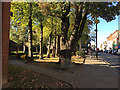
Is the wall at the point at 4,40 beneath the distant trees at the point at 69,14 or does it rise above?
beneath

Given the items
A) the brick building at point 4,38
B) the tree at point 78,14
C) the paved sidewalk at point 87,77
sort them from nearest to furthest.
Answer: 1. the brick building at point 4,38
2. the paved sidewalk at point 87,77
3. the tree at point 78,14

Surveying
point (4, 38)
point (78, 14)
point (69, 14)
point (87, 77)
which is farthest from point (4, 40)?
point (78, 14)

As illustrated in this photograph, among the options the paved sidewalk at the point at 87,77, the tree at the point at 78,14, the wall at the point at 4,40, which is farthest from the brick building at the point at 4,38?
the tree at the point at 78,14

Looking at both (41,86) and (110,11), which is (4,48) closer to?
(41,86)

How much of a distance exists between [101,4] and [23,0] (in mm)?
9409

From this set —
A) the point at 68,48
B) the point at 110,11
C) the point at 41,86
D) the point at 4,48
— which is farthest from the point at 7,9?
the point at 110,11

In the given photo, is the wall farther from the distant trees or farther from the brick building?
the distant trees

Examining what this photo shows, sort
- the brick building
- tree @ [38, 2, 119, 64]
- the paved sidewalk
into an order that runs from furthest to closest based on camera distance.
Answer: tree @ [38, 2, 119, 64], the paved sidewalk, the brick building

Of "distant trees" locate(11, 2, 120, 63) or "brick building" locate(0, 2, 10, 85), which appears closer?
"brick building" locate(0, 2, 10, 85)

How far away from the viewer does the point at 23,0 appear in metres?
14.1

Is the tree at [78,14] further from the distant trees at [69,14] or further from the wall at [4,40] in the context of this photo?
the wall at [4,40]

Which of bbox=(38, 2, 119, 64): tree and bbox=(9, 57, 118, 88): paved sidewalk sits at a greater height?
bbox=(38, 2, 119, 64): tree

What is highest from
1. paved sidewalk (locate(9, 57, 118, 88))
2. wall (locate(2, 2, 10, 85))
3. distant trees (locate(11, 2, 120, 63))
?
distant trees (locate(11, 2, 120, 63))

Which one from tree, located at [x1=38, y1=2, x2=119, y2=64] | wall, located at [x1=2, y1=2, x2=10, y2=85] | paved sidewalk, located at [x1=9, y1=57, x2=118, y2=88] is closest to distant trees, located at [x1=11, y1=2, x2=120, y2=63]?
tree, located at [x1=38, y1=2, x2=119, y2=64]
